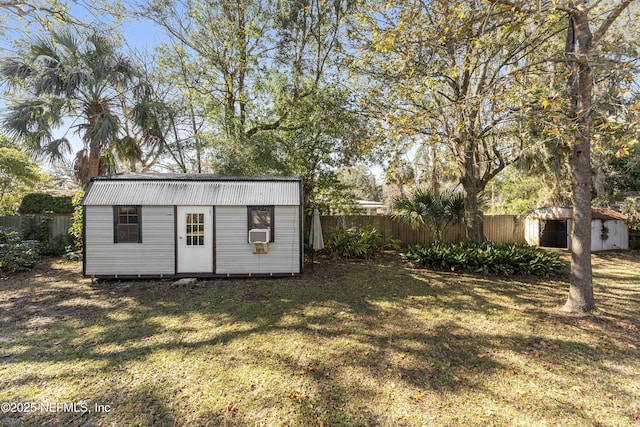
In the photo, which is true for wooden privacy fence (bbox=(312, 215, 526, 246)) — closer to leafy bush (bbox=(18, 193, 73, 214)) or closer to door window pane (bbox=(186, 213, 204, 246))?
door window pane (bbox=(186, 213, 204, 246))

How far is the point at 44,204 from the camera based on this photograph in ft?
34.8

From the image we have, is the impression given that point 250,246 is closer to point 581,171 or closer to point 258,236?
point 258,236

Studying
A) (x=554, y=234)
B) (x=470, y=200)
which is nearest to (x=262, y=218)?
(x=470, y=200)

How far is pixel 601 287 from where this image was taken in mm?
6070

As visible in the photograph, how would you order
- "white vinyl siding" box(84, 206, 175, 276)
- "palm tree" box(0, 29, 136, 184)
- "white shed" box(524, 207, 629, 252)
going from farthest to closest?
"white shed" box(524, 207, 629, 252) → "palm tree" box(0, 29, 136, 184) → "white vinyl siding" box(84, 206, 175, 276)

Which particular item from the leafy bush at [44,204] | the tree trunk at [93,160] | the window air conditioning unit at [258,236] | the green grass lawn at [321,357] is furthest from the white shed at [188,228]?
the leafy bush at [44,204]

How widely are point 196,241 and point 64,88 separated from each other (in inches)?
233

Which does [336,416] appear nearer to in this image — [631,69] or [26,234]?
[631,69]

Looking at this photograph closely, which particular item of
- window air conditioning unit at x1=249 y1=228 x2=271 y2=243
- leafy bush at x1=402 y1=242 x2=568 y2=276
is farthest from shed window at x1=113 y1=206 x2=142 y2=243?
leafy bush at x1=402 y1=242 x2=568 y2=276

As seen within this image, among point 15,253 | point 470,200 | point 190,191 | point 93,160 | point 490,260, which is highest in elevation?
point 93,160

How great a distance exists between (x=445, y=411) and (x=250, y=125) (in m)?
10.7

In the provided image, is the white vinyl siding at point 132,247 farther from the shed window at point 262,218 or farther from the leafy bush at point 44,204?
the leafy bush at point 44,204

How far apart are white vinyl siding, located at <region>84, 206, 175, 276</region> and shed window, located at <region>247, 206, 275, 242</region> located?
189cm

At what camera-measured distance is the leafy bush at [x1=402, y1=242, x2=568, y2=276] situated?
7.11 m
